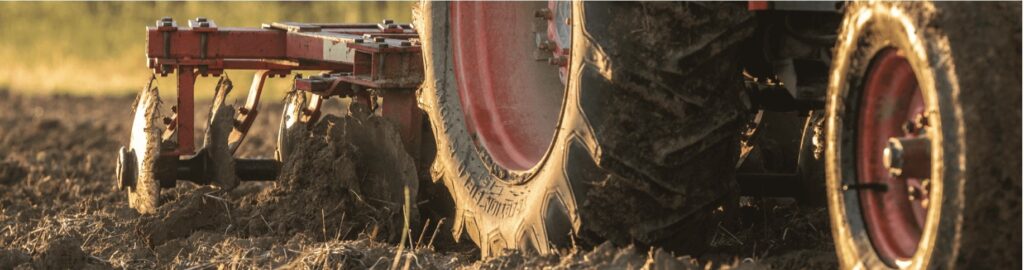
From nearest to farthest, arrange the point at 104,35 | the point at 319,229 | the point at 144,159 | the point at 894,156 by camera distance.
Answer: the point at 894,156, the point at 319,229, the point at 144,159, the point at 104,35

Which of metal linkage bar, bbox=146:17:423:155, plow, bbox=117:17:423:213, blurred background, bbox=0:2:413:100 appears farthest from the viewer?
blurred background, bbox=0:2:413:100

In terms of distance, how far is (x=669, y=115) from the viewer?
A: 385cm

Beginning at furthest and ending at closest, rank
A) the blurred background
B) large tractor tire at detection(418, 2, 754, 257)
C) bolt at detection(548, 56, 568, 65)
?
the blurred background, bolt at detection(548, 56, 568, 65), large tractor tire at detection(418, 2, 754, 257)

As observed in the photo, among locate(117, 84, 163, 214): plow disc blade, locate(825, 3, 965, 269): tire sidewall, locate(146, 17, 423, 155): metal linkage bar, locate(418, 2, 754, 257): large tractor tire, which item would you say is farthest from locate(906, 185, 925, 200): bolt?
locate(117, 84, 163, 214): plow disc blade

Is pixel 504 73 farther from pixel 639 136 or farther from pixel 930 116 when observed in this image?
pixel 930 116

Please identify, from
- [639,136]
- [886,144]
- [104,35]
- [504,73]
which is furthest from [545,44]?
[104,35]

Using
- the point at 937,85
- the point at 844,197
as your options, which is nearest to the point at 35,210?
the point at 844,197

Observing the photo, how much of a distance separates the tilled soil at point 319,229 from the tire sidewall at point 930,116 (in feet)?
1.52

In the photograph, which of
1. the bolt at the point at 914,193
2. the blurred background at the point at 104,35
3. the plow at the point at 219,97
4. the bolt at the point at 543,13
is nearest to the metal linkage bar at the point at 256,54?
the plow at the point at 219,97

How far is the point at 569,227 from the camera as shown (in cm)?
417

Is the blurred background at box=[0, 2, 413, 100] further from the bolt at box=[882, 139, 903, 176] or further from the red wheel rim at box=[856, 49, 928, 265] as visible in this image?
the bolt at box=[882, 139, 903, 176]

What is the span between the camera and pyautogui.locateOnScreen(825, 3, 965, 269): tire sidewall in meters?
2.93

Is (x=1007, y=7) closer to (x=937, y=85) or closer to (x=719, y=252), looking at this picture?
(x=937, y=85)

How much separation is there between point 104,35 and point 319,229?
524 inches
